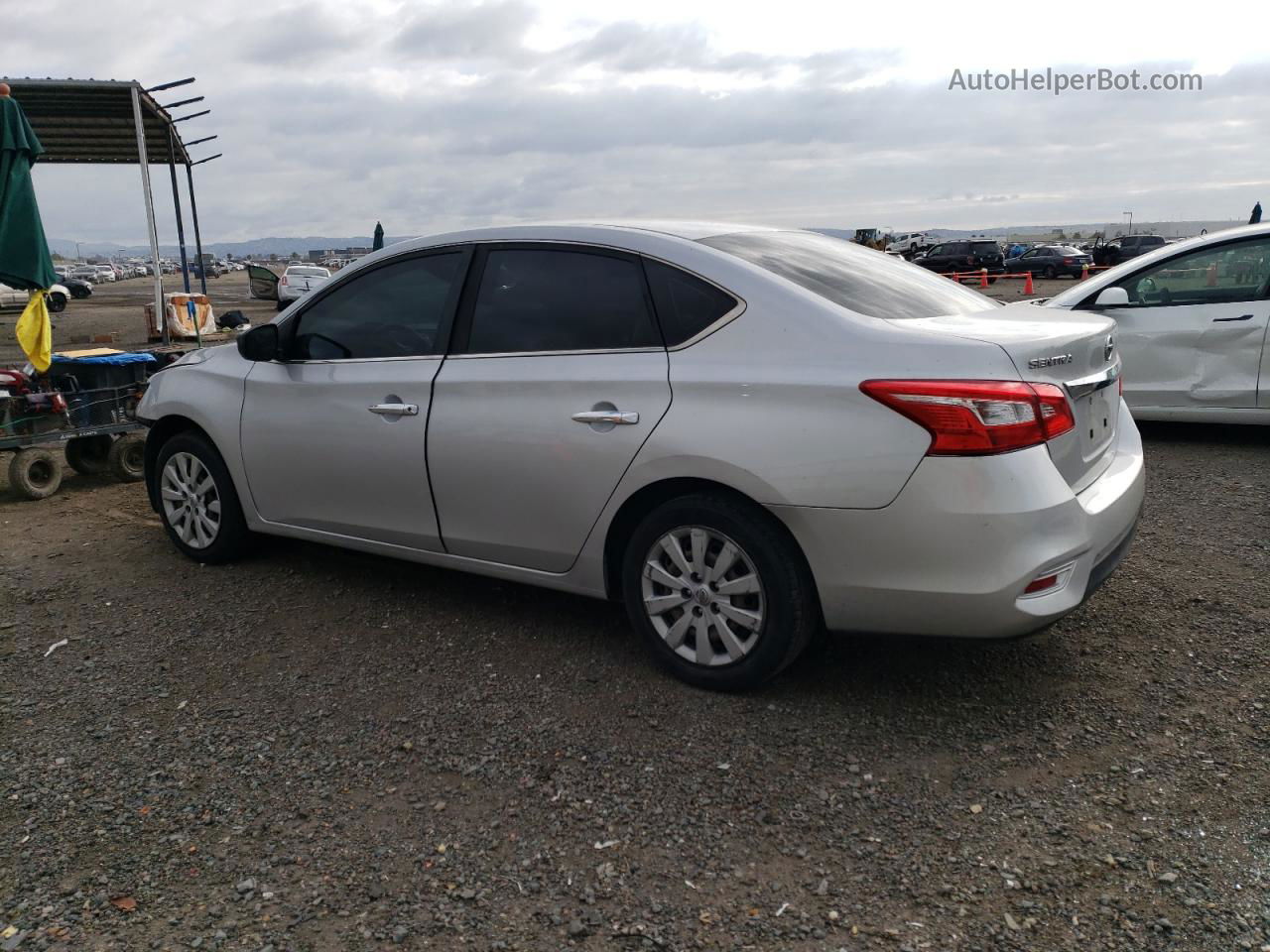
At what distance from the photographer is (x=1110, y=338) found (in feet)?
12.5

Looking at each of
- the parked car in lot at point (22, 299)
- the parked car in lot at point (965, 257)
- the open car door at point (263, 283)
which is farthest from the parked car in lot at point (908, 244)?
the parked car in lot at point (22, 299)

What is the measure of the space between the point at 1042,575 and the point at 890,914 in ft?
3.80

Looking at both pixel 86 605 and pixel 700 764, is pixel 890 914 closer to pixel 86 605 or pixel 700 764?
pixel 700 764

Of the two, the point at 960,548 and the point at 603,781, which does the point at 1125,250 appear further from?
the point at 603,781

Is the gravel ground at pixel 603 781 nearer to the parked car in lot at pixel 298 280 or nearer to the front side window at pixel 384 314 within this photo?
the front side window at pixel 384 314

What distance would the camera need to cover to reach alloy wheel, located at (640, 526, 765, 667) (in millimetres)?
3426

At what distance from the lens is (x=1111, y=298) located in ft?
24.0

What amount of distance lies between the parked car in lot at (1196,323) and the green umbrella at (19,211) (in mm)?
7361

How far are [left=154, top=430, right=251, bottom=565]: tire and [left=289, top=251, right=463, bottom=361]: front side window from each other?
0.80 m

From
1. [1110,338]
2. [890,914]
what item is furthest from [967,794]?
[1110,338]

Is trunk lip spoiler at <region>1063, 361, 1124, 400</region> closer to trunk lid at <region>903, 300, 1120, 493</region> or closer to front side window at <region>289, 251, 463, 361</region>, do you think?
trunk lid at <region>903, 300, 1120, 493</region>

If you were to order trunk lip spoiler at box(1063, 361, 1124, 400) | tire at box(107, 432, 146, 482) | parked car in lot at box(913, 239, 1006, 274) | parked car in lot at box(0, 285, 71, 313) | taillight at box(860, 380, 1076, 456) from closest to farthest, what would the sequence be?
taillight at box(860, 380, 1076, 456), trunk lip spoiler at box(1063, 361, 1124, 400), tire at box(107, 432, 146, 482), parked car in lot at box(0, 285, 71, 313), parked car in lot at box(913, 239, 1006, 274)

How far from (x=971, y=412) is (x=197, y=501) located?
385 centimetres

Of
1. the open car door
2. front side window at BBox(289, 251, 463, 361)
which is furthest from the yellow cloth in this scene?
the open car door
